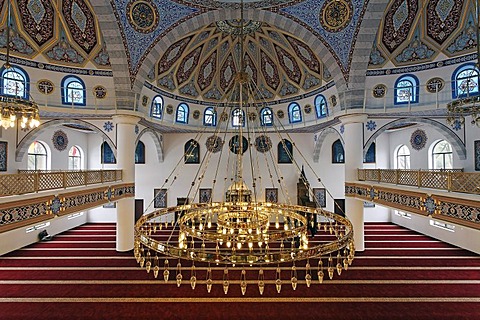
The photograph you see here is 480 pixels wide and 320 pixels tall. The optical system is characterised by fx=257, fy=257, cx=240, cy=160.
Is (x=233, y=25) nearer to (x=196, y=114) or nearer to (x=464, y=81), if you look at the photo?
(x=196, y=114)

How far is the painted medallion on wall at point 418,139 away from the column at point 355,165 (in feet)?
14.0

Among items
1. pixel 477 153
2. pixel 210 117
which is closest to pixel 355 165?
pixel 477 153

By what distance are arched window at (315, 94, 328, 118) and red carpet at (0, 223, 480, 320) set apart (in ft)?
17.4

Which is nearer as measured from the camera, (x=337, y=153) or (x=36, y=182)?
(x=36, y=182)

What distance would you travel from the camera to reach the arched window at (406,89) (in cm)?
848

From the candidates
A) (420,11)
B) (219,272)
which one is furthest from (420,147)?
(219,272)

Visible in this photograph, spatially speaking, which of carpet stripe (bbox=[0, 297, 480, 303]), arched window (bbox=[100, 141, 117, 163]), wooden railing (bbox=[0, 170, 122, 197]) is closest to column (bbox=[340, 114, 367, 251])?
carpet stripe (bbox=[0, 297, 480, 303])

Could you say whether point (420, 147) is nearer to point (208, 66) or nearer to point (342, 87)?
point (342, 87)

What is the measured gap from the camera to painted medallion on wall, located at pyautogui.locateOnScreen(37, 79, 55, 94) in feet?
27.1

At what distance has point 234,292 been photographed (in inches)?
214

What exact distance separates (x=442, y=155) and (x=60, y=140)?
15.0 metres

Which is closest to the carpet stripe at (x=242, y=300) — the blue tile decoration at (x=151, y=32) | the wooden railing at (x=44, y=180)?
the wooden railing at (x=44, y=180)

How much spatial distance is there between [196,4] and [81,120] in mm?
5480

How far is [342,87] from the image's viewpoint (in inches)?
305
